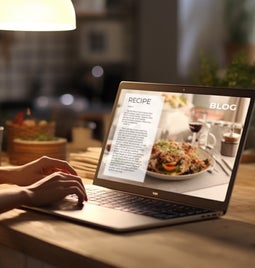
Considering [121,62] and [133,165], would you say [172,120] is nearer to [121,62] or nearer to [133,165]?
[133,165]

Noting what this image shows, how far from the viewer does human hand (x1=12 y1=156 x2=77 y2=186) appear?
177 centimetres

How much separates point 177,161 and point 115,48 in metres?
4.77

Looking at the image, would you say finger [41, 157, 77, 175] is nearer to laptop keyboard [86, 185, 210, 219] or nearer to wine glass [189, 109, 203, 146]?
laptop keyboard [86, 185, 210, 219]

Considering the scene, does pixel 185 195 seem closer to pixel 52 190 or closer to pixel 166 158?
pixel 166 158

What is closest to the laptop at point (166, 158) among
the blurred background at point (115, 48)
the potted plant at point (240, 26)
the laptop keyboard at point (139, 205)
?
the laptop keyboard at point (139, 205)

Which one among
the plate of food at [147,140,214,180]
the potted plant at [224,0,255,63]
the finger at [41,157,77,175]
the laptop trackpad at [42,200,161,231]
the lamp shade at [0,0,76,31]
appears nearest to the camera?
the laptop trackpad at [42,200,161,231]

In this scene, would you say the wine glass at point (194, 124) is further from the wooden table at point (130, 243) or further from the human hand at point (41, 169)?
the human hand at point (41, 169)

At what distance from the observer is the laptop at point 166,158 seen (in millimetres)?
1551

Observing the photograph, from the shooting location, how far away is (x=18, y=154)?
2.26 meters

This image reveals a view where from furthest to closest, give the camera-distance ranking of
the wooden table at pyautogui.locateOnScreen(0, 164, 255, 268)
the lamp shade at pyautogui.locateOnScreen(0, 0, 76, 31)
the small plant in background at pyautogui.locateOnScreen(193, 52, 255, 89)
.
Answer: the small plant in background at pyautogui.locateOnScreen(193, 52, 255, 89) < the lamp shade at pyautogui.locateOnScreen(0, 0, 76, 31) < the wooden table at pyautogui.locateOnScreen(0, 164, 255, 268)

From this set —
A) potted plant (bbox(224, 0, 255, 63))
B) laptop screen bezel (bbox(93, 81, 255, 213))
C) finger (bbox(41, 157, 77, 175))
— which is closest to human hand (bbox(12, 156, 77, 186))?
finger (bbox(41, 157, 77, 175))

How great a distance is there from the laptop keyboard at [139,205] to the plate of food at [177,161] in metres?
0.07

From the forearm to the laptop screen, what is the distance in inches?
12.3

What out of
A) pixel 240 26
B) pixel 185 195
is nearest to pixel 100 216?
pixel 185 195
